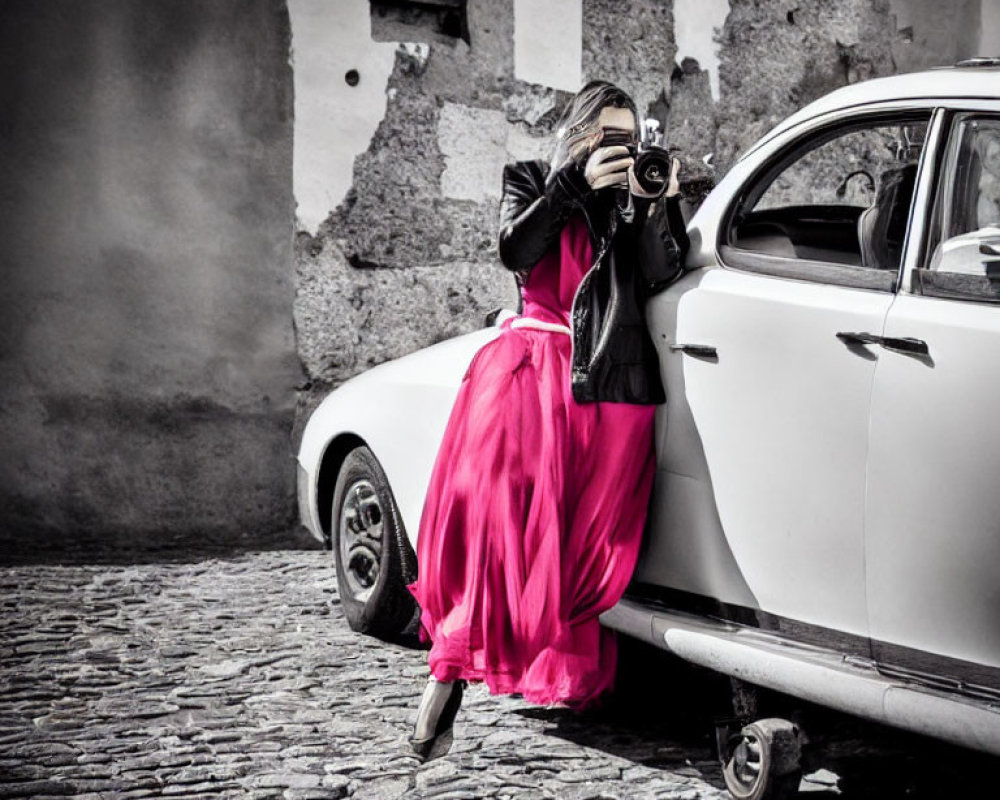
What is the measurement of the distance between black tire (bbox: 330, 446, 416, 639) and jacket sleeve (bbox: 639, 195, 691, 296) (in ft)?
4.80

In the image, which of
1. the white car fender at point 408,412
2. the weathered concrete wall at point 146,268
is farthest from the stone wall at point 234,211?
the white car fender at point 408,412

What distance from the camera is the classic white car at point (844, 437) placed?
119 inches

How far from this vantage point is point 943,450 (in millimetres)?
3037

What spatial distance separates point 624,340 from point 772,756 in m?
1.17

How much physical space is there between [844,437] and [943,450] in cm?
29

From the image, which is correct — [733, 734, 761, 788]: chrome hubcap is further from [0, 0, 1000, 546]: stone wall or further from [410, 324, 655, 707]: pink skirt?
[0, 0, 1000, 546]: stone wall

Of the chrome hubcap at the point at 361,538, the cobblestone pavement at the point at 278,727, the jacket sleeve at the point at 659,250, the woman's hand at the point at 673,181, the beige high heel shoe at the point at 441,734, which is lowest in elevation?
the cobblestone pavement at the point at 278,727

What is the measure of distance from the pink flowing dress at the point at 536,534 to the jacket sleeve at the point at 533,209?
0.29m

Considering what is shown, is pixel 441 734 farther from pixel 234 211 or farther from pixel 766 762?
pixel 234 211

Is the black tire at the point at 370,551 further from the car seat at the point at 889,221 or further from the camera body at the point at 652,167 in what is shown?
the car seat at the point at 889,221

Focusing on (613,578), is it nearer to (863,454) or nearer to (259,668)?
(863,454)

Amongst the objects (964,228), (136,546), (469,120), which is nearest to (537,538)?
(964,228)

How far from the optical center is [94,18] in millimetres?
6750

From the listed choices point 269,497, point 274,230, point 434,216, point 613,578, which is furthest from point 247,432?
point 613,578
